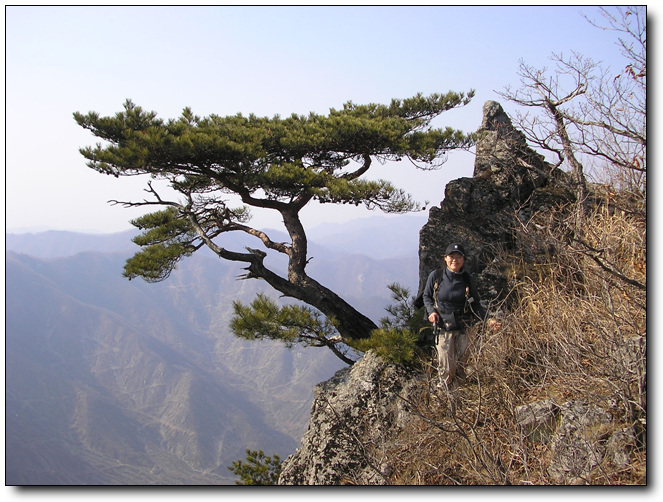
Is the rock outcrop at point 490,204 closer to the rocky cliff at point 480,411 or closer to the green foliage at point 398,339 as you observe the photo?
the rocky cliff at point 480,411

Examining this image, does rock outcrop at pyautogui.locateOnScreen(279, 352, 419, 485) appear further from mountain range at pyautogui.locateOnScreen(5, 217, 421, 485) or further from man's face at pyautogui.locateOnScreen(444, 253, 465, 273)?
mountain range at pyautogui.locateOnScreen(5, 217, 421, 485)

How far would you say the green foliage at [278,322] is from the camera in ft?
19.5

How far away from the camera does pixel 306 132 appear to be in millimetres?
6055

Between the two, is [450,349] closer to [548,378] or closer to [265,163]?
[548,378]

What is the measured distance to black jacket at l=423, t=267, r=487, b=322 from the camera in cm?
397

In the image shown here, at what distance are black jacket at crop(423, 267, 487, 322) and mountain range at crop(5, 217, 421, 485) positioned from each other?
50476 millimetres

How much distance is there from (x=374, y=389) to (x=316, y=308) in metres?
1.71

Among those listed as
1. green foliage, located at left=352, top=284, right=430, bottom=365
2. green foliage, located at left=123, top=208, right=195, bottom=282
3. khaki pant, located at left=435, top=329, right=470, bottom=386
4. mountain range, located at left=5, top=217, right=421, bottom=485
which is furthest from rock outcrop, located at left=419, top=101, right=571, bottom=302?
mountain range, located at left=5, top=217, right=421, bottom=485

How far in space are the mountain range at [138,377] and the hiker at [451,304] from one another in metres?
50.4

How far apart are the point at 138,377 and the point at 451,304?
100410 millimetres

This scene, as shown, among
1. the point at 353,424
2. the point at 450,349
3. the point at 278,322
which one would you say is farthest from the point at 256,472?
the point at 450,349

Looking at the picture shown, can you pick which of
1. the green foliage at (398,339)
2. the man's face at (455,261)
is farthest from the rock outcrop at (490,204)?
the man's face at (455,261)

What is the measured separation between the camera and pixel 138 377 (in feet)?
314

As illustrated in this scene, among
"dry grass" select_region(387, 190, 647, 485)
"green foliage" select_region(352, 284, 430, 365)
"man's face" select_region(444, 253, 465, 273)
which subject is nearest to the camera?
"dry grass" select_region(387, 190, 647, 485)
